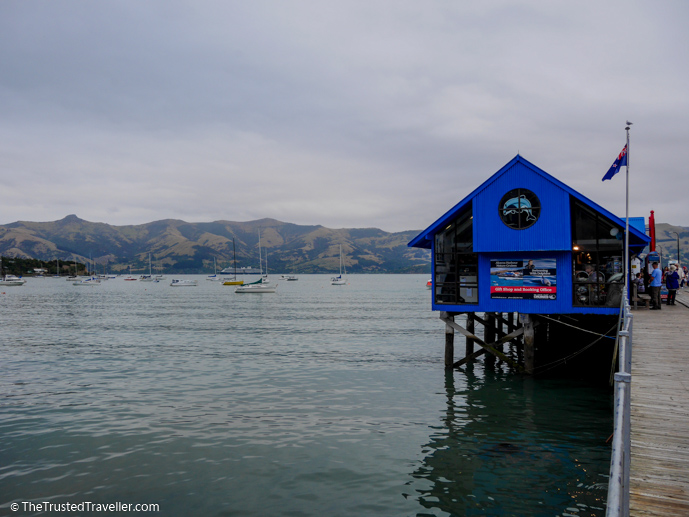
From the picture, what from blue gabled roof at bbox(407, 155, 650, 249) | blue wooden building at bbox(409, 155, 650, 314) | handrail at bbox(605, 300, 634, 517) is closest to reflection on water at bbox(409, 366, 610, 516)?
blue wooden building at bbox(409, 155, 650, 314)

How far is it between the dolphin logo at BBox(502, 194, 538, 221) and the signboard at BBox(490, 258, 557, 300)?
2.02m

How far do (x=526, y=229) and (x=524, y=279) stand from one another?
2.21 metres

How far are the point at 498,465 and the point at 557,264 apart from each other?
11.7 metres

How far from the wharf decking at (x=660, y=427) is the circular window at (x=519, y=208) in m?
6.60

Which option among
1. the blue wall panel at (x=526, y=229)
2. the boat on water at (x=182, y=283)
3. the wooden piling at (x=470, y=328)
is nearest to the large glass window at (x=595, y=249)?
the blue wall panel at (x=526, y=229)

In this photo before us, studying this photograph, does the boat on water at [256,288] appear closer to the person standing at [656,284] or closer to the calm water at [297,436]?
the calm water at [297,436]

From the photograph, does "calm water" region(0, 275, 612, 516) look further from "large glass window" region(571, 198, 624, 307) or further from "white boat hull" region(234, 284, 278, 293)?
"white boat hull" region(234, 284, 278, 293)

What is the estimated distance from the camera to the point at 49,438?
14734 millimetres

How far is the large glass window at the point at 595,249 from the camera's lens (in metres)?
21.2

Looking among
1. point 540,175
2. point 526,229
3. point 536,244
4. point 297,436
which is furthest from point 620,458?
point 540,175

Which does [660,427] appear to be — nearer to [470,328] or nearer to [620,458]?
[620,458]

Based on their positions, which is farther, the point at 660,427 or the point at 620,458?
the point at 660,427

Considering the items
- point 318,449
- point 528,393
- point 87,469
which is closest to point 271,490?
point 318,449

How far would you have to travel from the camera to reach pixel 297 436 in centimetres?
1489
